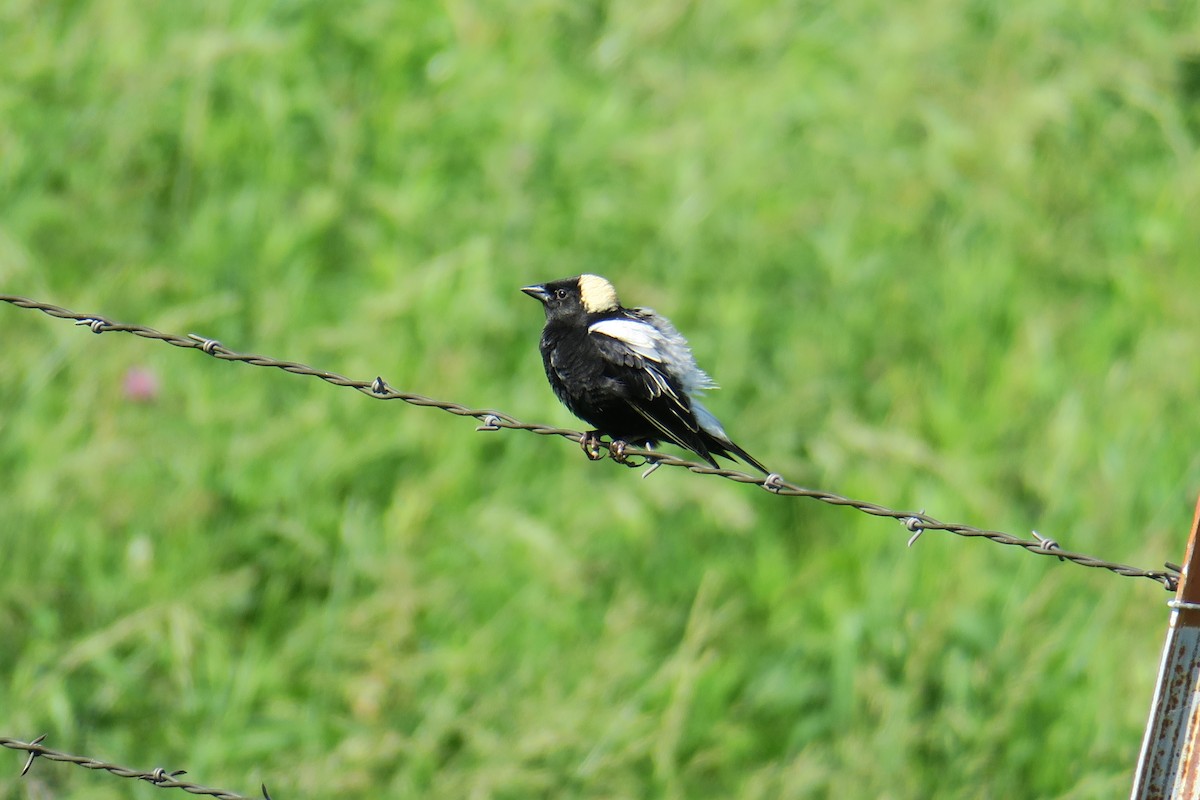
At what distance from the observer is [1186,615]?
2.37m

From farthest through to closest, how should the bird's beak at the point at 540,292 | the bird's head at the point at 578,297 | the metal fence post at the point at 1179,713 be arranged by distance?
the bird's beak at the point at 540,292
the bird's head at the point at 578,297
the metal fence post at the point at 1179,713

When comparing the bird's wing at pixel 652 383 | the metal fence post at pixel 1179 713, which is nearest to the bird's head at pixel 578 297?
the bird's wing at pixel 652 383

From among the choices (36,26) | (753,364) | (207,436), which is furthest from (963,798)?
(36,26)

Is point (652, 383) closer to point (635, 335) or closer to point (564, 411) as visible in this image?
point (635, 335)

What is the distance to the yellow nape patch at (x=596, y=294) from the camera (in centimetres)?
473

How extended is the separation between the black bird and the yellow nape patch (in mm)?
68

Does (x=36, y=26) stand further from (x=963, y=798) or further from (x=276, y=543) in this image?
(x=963, y=798)

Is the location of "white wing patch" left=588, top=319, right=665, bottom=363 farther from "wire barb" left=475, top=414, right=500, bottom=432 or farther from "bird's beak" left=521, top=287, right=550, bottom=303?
"wire barb" left=475, top=414, right=500, bottom=432

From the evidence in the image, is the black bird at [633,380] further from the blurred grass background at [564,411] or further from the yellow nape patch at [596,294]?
the blurred grass background at [564,411]

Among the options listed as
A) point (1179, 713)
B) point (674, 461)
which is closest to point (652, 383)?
point (674, 461)

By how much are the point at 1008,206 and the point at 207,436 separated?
13.9ft

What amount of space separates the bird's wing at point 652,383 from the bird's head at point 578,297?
34 centimetres

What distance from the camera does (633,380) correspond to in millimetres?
4262

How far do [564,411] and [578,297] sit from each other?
1.17 meters
